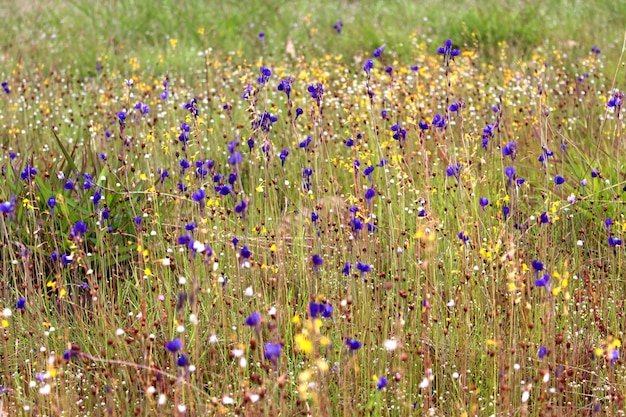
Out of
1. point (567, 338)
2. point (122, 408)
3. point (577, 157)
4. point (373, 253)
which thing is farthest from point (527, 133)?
point (122, 408)

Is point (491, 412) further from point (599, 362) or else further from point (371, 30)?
point (371, 30)

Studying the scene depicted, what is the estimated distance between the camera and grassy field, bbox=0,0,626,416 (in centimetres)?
275

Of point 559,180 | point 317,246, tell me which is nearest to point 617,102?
point 559,180

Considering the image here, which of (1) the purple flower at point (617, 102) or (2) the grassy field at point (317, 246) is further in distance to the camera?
(1) the purple flower at point (617, 102)

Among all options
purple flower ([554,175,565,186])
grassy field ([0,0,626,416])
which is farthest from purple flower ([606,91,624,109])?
purple flower ([554,175,565,186])

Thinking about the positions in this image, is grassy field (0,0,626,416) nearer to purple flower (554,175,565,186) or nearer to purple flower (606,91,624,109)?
purple flower (606,91,624,109)

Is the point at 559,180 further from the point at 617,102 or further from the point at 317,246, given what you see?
Answer: the point at 317,246

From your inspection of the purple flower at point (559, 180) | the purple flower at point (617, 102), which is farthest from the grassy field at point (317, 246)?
the purple flower at point (559, 180)

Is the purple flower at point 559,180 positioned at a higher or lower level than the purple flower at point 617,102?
lower

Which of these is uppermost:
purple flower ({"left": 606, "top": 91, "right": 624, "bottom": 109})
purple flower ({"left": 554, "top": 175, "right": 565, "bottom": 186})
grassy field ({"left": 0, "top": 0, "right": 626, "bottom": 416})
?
purple flower ({"left": 606, "top": 91, "right": 624, "bottom": 109})

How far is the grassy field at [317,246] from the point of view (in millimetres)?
2748

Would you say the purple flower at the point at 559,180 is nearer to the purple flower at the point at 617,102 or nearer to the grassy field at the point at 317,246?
the grassy field at the point at 317,246

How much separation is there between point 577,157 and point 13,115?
4.10 meters

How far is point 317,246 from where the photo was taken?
11.2ft
